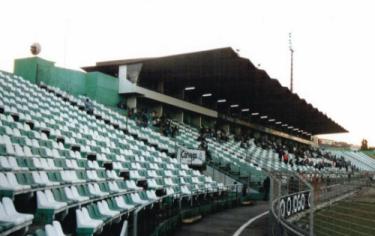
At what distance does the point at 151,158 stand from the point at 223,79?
49.1 ft

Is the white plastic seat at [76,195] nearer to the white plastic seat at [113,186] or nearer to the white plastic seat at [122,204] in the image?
the white plastic seat at [122,204]

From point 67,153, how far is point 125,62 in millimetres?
19277

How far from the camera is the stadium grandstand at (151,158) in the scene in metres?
8.59

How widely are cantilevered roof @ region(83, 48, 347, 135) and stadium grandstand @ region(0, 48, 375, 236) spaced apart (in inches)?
4.2

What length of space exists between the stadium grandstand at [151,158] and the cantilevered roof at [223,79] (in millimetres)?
107

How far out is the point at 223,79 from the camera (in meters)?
32.7

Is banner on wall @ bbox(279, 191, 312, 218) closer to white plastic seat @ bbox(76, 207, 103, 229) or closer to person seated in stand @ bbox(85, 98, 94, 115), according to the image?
white plastic seat @ bbox(76, 207, 103, 229)

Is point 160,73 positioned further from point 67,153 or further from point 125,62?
point 67,153

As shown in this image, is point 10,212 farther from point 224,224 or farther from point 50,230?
point 224,224

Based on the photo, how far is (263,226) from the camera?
14.0m

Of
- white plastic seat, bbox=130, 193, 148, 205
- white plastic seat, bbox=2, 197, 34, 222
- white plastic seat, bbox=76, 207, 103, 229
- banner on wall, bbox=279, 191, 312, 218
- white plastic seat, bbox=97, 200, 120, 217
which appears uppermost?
white plastic seat, bbox=2, 197, 34, 222

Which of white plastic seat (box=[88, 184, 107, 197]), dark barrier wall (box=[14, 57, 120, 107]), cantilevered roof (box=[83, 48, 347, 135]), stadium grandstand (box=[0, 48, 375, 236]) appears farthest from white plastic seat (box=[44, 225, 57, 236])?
dark barrier wall (box=[14, 57, 120, 107])

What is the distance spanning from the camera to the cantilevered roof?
90.5 ft

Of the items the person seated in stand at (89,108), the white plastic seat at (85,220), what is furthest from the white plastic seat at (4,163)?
the person seated in stand at (89,108)
